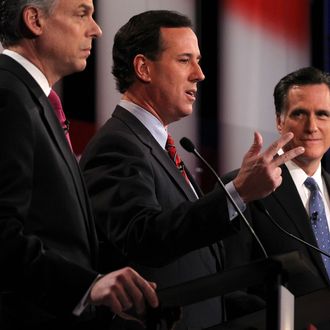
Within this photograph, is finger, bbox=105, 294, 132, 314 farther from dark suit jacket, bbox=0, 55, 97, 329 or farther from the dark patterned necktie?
the dark patterned necktie

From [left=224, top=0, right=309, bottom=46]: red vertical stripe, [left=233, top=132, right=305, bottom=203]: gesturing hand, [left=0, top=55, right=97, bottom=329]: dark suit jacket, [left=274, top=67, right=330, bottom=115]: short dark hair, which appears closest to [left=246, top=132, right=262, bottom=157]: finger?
[left=233, top=132, right=305, bottom=203]: gesturing hand

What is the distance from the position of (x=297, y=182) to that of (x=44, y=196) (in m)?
1.52

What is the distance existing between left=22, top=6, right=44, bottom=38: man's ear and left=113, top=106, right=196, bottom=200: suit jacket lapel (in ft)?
1.82

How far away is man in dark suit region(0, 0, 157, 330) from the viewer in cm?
166

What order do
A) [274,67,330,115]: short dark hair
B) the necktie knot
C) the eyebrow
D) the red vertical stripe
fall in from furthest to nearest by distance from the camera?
the red vertical stripe → [274,67,330,115]: short dark hair → the necktie knot → the eyebrow

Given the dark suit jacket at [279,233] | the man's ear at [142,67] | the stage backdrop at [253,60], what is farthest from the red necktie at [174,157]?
the stage backdrop at [253,60]

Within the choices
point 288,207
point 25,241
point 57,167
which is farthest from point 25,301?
point 288,207

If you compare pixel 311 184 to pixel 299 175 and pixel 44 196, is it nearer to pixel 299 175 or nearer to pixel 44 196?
pixel 299 175

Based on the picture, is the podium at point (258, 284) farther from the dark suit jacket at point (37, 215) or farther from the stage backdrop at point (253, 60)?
the stage backdrop at point (253, 60)

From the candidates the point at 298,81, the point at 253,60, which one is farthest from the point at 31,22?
the point at 253,60

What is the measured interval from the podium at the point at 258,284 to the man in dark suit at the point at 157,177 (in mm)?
347

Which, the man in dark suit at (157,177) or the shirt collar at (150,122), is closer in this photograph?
the man in dark suit at (157,177)

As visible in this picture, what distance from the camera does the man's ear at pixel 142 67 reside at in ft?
8.62

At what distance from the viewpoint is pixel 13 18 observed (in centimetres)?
196
